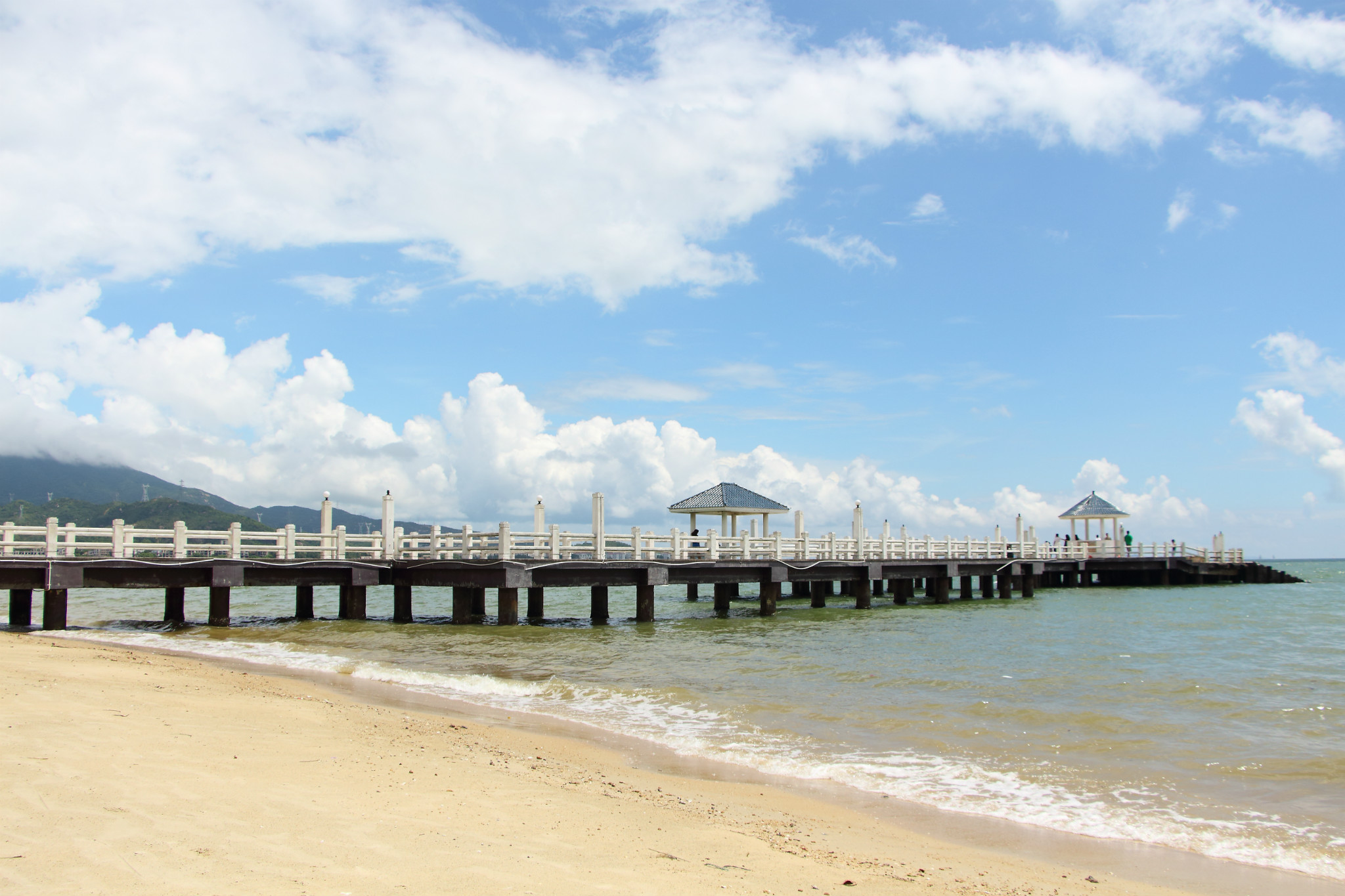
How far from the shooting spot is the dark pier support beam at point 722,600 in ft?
96.8

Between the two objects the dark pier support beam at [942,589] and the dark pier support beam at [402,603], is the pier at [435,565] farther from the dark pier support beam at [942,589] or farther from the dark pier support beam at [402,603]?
the dark pier support beam at [942,589]

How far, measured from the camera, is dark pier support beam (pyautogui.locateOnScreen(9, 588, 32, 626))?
874 inches

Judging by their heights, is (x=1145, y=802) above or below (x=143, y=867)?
below

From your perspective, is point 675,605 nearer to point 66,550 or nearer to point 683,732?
point 66,550

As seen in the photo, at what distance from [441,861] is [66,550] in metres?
24.0

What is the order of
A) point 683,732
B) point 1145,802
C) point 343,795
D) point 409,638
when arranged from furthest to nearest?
point 409,638 → point 683,732 → point 1145,802 → point 343,795

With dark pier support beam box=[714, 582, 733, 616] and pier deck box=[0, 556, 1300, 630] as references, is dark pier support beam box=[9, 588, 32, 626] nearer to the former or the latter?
pier deck box=[0, 556, 1300, 630]

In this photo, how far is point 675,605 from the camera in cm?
3625

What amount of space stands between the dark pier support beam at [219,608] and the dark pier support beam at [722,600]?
15.2m

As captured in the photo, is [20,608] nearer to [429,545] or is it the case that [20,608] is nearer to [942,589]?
[429,545]

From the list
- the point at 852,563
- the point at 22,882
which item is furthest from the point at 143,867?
the point at 852,563

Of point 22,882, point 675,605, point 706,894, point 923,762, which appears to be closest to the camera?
point 22,882

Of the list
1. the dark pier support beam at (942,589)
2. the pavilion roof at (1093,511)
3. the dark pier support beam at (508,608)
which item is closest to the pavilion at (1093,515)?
the pavilion roof at (1093,511)

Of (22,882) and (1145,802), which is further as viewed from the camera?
(1145,802)
